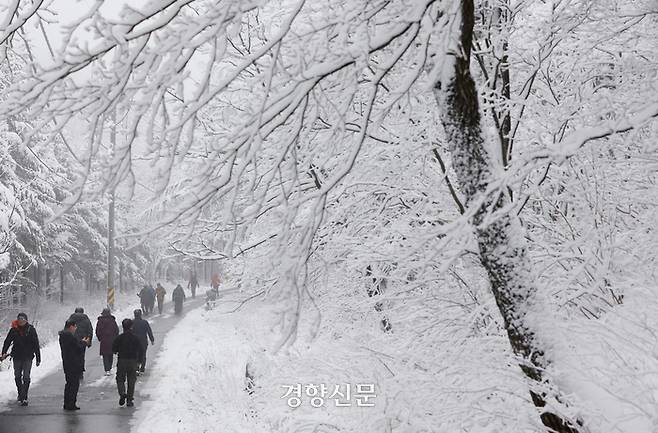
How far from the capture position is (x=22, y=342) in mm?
9828

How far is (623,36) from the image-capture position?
226 inches

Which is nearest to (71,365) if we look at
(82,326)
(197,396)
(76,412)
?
(76,412)

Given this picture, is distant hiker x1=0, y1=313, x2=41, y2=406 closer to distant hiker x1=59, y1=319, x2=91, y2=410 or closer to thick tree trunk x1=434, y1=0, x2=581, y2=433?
distant hiker x1=59, y1=319, x2=91, y2=410

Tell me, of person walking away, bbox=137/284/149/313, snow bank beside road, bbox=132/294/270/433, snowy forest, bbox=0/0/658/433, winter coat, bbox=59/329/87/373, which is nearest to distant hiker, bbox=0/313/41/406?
winter coat, bbox=59/329/87/373

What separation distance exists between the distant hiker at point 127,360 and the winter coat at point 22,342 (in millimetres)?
1395

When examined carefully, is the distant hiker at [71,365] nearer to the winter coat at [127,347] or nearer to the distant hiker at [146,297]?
the winter coat at [127,347]

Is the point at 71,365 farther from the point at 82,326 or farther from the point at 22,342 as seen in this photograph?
the point at 82,326

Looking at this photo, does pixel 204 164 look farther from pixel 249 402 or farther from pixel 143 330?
pixel 143 330

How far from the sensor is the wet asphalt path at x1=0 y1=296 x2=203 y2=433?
820cm

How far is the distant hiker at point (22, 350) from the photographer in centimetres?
960

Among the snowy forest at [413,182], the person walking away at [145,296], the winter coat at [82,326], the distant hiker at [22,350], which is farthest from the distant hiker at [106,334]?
the person walking away at [145,296]

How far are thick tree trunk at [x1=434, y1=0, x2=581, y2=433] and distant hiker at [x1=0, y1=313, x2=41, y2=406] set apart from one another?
28.6 feet

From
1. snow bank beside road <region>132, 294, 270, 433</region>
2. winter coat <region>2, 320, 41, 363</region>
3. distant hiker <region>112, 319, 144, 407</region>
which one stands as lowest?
snow bank beside road <region>132, 294, 270, 433</region>

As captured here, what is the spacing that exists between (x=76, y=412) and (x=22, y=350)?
5.16ft
